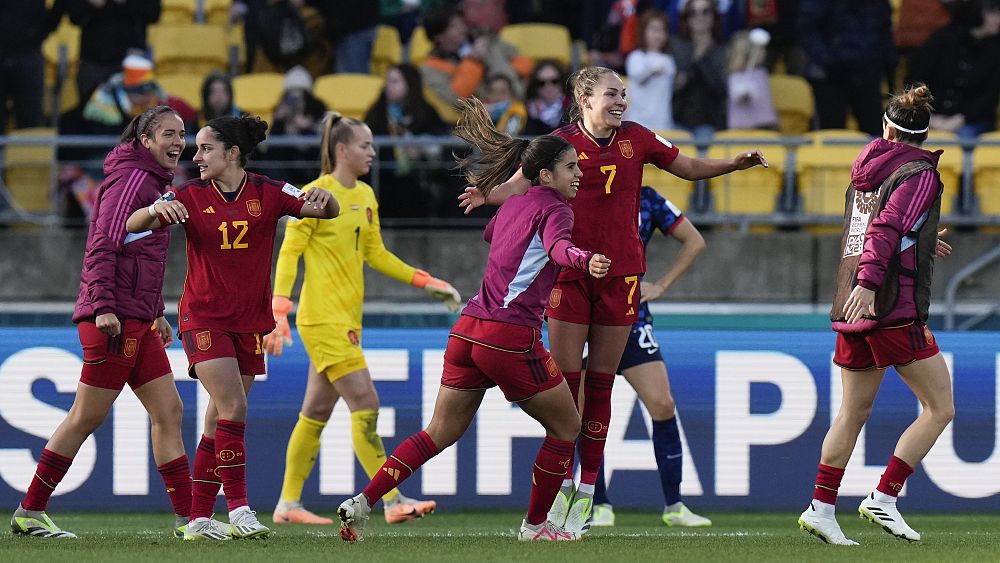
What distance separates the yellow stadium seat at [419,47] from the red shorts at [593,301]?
287 inches

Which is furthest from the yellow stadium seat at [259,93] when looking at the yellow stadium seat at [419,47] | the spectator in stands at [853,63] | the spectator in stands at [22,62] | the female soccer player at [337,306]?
the female soccer player at [337,306]

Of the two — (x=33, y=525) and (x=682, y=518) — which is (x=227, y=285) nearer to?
(x=33, y=525)

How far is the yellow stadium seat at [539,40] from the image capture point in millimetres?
14070

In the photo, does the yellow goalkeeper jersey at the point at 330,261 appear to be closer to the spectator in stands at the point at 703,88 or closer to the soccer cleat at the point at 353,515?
the soccer cleat at the point at 353,515

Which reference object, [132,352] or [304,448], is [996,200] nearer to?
[304,448]

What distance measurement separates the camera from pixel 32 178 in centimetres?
1217

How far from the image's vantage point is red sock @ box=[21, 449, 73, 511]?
718cm

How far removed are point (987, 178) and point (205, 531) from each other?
24.8 feet

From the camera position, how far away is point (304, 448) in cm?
856

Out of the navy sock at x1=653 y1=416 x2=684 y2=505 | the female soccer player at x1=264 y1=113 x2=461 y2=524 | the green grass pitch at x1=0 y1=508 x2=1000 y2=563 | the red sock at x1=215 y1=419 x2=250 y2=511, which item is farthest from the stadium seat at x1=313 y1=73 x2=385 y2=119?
the red sock at x1=215 y1=419 x2=250 y2=511

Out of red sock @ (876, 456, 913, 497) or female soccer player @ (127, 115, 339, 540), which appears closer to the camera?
female soccer player @ (127, 115, 339, 540)

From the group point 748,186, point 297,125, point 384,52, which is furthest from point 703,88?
point 297,125

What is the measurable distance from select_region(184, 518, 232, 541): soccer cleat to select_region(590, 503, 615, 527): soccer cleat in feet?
7.14

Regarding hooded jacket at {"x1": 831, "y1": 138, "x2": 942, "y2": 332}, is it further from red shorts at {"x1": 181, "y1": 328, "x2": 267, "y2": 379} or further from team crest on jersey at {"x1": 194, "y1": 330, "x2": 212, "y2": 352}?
team crest on jersey at {"x1": 194, "y1": 330, "x2": 212, "y2": 352}
